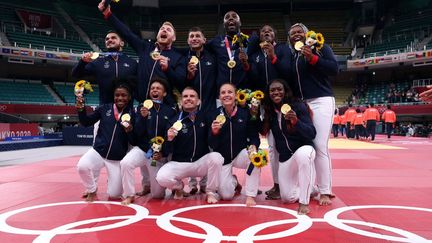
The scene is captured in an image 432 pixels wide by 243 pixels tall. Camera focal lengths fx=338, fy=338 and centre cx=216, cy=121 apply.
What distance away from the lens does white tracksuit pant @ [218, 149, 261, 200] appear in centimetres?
415

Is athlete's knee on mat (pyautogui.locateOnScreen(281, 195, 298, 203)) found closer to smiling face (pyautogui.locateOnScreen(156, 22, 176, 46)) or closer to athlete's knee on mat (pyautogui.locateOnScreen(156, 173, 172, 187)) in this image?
athlete's knee on mat (pyautogui.locateOnScreen(156, 173, 172, 187))

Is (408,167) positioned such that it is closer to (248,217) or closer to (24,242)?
(248,217)

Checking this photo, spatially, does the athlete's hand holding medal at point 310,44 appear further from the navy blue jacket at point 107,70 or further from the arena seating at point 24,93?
the arena seating at point 24,93

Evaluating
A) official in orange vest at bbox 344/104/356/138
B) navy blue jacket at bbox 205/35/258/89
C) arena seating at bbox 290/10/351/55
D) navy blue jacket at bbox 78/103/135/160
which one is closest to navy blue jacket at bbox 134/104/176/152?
navy blue jacket at bbox 78/103/135/160

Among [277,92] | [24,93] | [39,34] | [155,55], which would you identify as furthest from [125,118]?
[39,34]

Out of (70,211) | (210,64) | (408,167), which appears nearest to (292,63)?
(210,64)

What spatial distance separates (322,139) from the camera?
163 inches

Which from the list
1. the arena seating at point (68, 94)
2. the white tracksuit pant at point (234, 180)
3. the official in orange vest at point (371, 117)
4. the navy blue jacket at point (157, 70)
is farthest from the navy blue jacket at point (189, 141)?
the arena seating at point (68, 94)

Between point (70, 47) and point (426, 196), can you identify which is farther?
point (70, 47)

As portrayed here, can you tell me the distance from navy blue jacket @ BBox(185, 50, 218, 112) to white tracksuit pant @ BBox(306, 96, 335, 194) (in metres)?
1.42

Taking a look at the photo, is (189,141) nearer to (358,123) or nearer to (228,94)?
(228,94)

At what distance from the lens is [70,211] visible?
380cm

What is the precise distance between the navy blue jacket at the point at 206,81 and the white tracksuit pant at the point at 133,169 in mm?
1025

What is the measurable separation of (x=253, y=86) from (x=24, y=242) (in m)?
3.31
